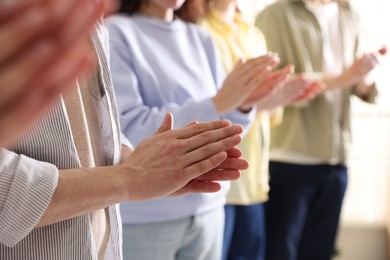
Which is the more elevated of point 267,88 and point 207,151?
point 207,151

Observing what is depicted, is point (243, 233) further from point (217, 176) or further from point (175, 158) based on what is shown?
point (175, 158)

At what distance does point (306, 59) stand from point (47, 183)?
A: 1.80 meters

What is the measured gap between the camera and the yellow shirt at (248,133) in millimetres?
2117

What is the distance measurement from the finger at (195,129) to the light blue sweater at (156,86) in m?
0.43

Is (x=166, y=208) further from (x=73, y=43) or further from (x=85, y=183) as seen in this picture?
(x=73, y=43)

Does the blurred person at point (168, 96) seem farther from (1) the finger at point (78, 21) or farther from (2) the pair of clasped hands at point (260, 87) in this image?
(1) the finger at point (78, 21)

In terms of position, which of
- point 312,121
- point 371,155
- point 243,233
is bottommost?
point 371,155

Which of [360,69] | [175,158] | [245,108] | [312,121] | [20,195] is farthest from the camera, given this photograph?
[312,121]

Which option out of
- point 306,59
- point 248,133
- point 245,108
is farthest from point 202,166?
point 306,59

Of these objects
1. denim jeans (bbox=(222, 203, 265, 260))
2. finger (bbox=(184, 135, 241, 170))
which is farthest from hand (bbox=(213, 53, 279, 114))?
denim jeans (bbox=(222, 203, 265, 260))

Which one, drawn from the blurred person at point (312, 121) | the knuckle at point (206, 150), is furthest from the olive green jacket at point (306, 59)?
the knuckle at point (206, 150)

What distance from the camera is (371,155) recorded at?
3.22 m

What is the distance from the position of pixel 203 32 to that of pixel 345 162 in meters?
1.13

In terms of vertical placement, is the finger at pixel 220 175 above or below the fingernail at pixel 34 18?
below
